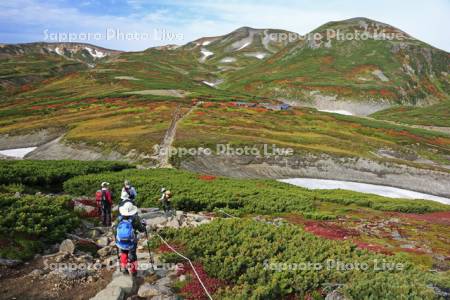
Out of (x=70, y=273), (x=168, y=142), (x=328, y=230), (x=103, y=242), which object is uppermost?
(x=70, y=273)

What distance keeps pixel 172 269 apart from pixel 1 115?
4764 inches

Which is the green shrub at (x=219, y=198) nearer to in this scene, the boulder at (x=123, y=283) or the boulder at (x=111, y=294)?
the boulder at (x=123, y=283)

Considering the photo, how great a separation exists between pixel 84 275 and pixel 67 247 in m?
2.98

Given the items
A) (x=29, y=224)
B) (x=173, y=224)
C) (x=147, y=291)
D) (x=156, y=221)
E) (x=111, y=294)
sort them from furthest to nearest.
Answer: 1. (x=156, y=221)
2. (x=173, y=224)
3. (x=29, y=224)
4. (x=147, y=291)
5. (x=111, y=294)

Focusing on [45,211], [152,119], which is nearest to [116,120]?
[152,119]

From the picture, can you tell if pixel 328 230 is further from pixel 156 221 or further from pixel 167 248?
pixel 167 248

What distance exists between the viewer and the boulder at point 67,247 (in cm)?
1847

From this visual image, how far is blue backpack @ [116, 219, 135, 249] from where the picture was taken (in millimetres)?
15542

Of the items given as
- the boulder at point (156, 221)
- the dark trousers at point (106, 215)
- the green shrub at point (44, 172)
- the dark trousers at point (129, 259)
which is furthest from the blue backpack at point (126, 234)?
the green shrub at point (44, 172)

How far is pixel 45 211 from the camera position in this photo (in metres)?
21.4

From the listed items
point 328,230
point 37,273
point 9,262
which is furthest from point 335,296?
point 9,262

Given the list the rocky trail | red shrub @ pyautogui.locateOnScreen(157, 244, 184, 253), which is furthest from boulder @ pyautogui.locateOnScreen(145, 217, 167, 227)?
red shrub @ pyautogui.locateOnScreen(157, 244, 184, 253)

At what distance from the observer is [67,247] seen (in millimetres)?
18609

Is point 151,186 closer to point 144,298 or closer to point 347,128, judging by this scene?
point 144,298
